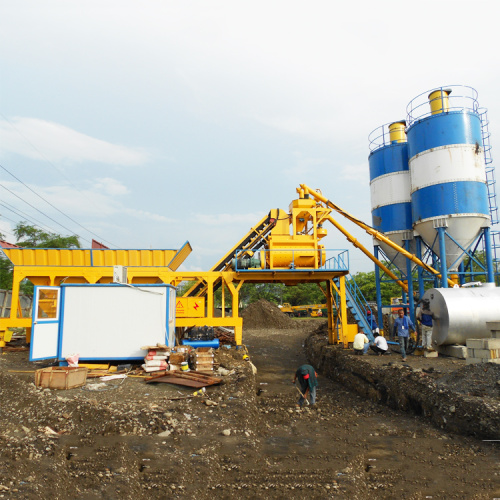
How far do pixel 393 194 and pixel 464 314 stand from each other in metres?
9.06

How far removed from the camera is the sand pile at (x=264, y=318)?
37294mm

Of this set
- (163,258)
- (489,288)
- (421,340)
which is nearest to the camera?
(489,288)

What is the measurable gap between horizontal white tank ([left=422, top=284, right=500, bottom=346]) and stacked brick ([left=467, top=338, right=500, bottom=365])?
5.08ft

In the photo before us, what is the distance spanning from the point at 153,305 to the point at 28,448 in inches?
251

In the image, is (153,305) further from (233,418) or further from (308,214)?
(308,214)

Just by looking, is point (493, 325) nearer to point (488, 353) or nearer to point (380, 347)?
point (488, 353)

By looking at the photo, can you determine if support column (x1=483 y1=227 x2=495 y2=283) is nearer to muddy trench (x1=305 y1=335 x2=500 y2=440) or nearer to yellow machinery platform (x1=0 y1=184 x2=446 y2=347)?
yellow machinery platform (x1=0 y1=184 x2=446 y2=347)

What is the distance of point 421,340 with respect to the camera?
14906 millimetres

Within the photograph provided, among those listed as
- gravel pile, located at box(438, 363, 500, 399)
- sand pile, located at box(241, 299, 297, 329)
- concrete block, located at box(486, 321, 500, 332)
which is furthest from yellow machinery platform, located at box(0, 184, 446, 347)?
sand pile, located at box(241, 299, 297, 329)

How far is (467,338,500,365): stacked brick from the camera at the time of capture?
10810mm

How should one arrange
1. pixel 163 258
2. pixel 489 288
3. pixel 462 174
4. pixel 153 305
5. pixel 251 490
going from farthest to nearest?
pixel 462 174 < pixel 163 258 < pixel 489 288 < pixel 153 305 < pixel 251 490

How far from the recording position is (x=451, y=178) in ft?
57.0

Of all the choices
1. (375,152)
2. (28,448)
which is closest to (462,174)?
(375,152)

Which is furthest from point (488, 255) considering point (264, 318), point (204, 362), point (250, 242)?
point (264, 318)
